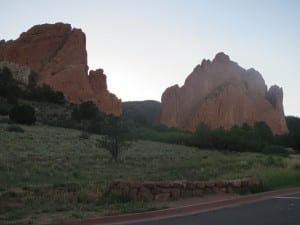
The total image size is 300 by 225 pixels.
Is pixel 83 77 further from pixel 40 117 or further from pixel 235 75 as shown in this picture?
pixel 40 117

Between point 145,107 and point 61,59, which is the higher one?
point 61,59

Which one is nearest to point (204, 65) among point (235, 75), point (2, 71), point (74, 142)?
point (235, 75)

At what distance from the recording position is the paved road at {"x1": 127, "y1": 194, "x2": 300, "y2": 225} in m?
11.0

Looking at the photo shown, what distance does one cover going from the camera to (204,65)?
13838 centimetres

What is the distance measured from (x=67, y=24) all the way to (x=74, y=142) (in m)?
100

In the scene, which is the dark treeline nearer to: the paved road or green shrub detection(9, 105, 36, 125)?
green shrub detection(9, 105, 36, 125)

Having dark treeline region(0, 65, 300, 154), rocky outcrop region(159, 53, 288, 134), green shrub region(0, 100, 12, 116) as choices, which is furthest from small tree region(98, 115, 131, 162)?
rocky outcrop region(159, 53, 288, 134)

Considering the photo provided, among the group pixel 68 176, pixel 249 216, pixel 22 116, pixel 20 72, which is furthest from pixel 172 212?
pixel 20 72

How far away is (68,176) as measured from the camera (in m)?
20.8

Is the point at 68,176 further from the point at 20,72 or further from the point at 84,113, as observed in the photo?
the point at 20,72

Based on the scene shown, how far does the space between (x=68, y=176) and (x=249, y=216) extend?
10284 mm

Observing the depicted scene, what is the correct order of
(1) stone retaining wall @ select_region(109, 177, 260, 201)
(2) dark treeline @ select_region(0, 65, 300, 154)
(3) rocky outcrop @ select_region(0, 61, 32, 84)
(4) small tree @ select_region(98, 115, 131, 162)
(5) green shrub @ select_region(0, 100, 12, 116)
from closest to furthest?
(1) stone retaining wall @ select_region(109, 177, 260, 201)
(4) small tree @ select_region(98, 115, 131, 162)
(2) dark treeline @ select_region(0, 65, 300, 154)
(5) green shrub @ select_region(0, 100, 12, 116)
(3) rocky outcrop @ select_region(0, 61, 32, 84)

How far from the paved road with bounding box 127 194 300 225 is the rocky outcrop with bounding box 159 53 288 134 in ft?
356

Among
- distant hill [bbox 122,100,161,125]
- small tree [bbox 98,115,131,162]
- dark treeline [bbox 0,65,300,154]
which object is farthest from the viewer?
distant hill [bbox 122,100,161,125]
